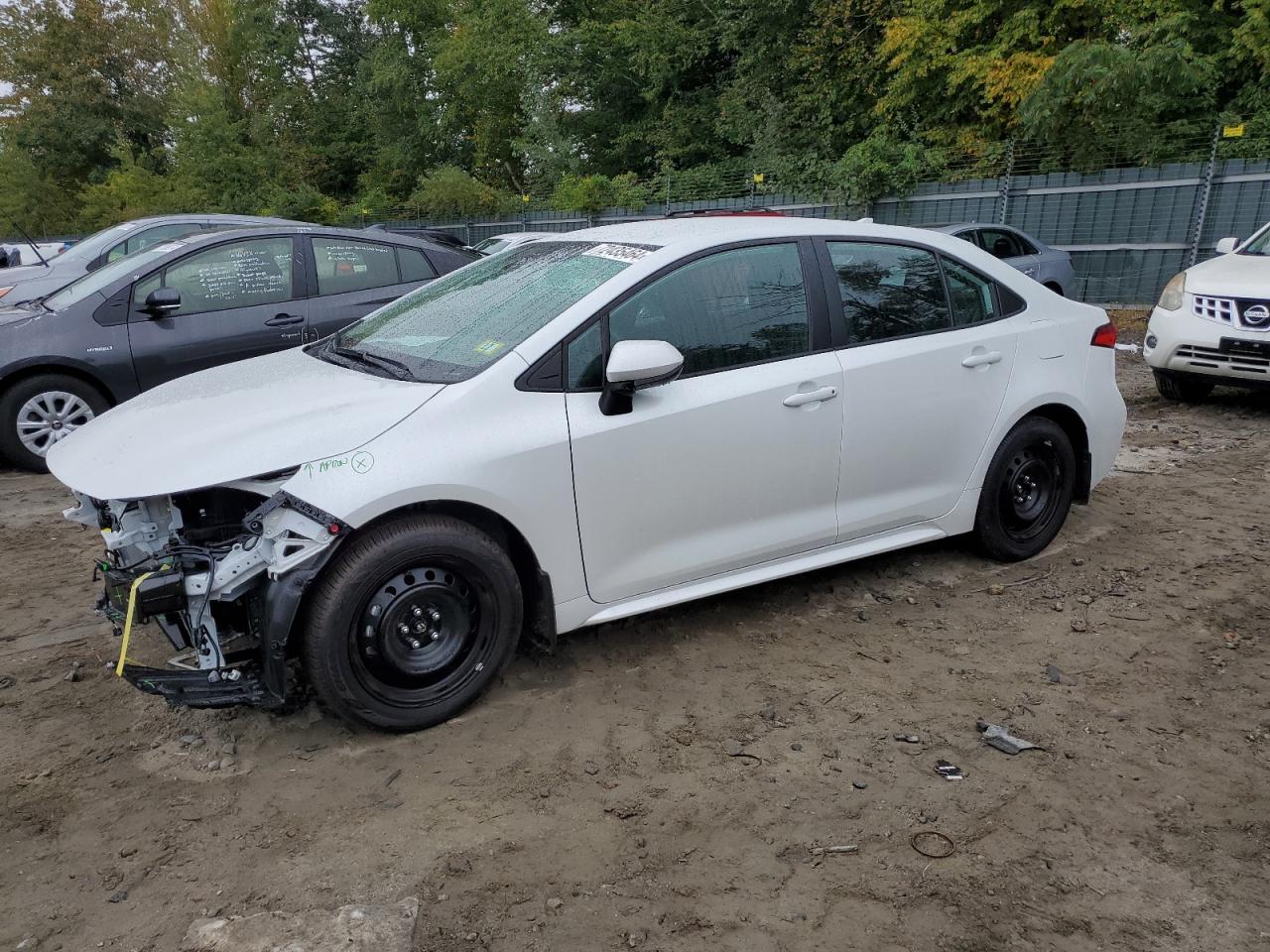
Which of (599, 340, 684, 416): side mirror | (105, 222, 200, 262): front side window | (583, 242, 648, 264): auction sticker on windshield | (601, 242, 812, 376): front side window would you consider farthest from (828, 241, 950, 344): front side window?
(105, 222, 200, 262): front side window

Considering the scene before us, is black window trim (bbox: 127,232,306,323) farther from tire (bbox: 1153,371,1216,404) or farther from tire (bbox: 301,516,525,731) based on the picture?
tire (bbox: 1153,371,1216,404)

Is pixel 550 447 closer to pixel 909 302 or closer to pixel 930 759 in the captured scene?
pixel 930 759

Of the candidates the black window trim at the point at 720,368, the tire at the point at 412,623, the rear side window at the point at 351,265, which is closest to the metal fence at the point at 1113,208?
the rear side window at the point at 351,265

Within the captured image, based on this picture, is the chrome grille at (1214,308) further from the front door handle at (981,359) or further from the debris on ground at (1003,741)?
the debris on ground at (1003,741)

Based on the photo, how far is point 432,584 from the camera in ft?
10.1

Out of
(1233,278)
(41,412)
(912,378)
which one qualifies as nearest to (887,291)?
(912,378)

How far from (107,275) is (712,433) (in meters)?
5.66

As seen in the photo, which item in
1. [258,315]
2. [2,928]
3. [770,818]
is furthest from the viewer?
[258,315]

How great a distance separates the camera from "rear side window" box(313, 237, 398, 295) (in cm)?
703

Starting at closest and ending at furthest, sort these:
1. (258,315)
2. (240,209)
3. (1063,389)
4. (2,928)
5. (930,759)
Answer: (2,928) → (930,759) → (1063,389) → (258,315) → (240,209)

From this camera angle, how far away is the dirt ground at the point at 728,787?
2.38m

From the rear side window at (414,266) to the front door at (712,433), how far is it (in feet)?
14.0

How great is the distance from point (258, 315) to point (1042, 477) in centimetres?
542

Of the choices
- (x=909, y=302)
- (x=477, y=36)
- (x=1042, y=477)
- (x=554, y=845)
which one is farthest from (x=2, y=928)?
(x=477, y=36)
